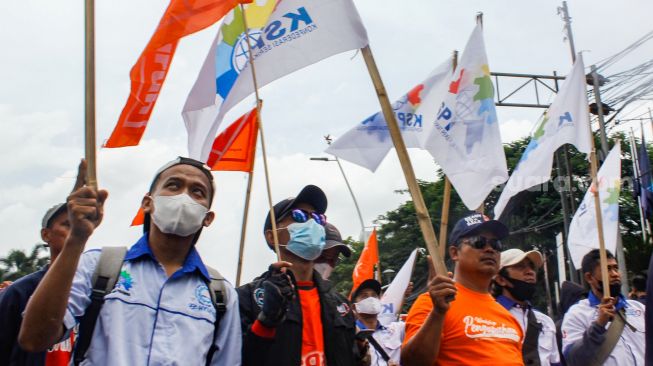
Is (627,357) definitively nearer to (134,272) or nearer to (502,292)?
(502,292)

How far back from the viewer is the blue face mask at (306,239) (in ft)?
12.0

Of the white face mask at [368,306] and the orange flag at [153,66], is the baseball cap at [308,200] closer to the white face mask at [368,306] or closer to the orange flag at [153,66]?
the orange flag at [153,66]

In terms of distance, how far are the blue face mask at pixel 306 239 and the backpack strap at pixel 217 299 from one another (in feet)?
2.04

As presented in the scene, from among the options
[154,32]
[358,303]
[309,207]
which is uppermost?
[154,32]

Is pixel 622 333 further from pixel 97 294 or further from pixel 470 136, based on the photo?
pixel 97 294

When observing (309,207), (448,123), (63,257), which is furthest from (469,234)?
(63,257)

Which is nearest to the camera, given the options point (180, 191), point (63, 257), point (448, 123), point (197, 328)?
point (63, 257)

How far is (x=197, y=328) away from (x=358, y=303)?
3.74 m

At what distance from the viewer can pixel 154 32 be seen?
3750 mm

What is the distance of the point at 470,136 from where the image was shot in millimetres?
5312

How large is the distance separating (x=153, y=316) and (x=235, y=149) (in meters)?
2.97

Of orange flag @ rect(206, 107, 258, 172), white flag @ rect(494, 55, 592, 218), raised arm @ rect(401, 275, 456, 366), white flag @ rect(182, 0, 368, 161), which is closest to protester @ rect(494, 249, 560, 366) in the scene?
white flag @ rect(494, 55, 592, 218)

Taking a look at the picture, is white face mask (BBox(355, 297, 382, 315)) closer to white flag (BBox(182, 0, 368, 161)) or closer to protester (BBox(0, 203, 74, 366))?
white flag (BBox(182, 0, 368, 161))

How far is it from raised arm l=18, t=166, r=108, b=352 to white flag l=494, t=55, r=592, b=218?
4.53m
